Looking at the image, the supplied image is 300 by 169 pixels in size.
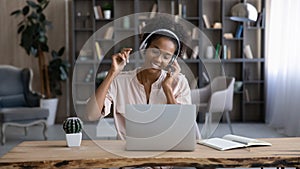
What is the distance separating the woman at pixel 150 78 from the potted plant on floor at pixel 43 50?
417 centimetres

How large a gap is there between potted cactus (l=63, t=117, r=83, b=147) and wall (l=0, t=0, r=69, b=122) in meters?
4.97

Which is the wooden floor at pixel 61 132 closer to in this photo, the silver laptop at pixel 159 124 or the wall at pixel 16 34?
the wall at pixel 16 34

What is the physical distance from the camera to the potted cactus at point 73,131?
188 cm

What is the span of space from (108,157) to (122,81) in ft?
1.54

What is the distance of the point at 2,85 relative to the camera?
5.64 metres

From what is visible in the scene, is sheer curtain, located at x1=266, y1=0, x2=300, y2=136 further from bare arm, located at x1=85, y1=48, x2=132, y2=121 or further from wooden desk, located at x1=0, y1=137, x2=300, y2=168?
bare arm, located at x1=85, y1=48, x2=132, y2=121

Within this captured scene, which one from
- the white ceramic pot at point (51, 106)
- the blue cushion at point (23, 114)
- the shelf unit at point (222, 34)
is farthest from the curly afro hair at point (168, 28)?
the shelf unit at point (222, 34)

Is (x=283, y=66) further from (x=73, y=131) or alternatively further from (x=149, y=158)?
(x=149, y=158)

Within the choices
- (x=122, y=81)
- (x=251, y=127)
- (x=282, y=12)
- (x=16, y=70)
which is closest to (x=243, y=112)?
(x=251, y=127)

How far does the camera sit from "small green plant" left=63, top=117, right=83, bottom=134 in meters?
1.90

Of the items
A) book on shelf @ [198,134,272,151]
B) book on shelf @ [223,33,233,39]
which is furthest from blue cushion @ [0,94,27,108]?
book on shelf @ [198,134,272,151]

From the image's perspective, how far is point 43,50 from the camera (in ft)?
20.0

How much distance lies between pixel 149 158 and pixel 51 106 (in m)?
5.00

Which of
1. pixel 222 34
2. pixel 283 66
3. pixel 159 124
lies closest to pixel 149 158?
pixel 159 124
